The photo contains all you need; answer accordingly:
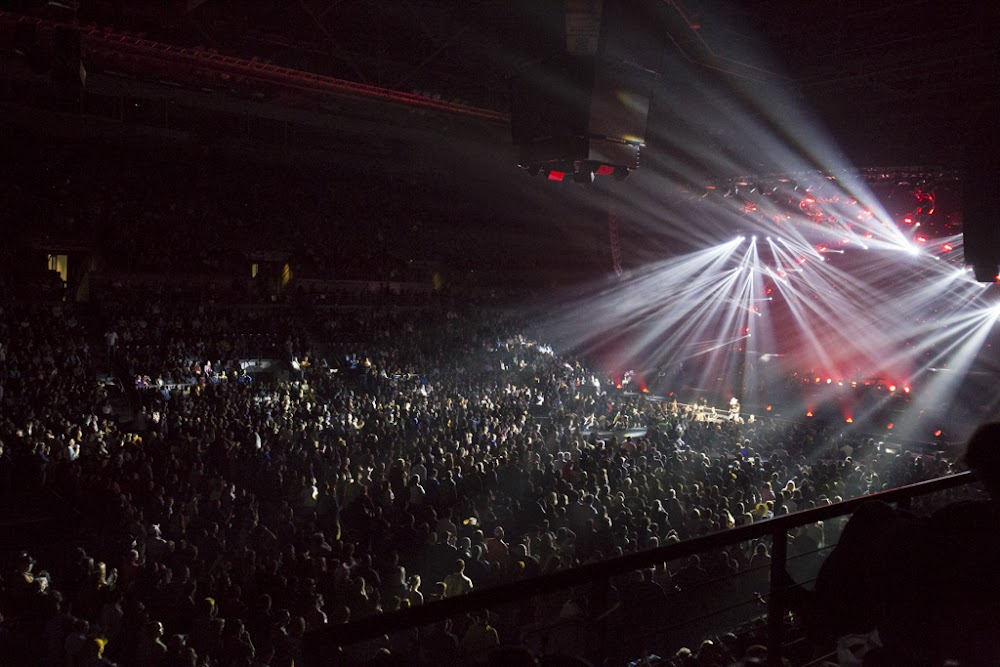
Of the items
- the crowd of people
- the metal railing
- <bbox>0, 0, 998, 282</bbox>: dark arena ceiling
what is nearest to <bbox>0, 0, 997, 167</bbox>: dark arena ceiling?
<bbox>0, 0, 998, 282</bbox>: dark arena ceiling

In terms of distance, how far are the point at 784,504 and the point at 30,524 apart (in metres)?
8.89

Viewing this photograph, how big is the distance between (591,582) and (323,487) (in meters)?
7.52

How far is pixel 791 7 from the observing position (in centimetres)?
594

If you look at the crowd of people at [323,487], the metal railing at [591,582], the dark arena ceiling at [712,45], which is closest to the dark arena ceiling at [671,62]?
the dark arena ceiling at [712,45]

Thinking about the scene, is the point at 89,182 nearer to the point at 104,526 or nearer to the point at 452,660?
the point at 104,526

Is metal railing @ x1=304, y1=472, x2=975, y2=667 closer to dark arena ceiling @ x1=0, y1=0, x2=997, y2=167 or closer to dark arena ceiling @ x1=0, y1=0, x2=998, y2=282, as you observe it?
dark arena ceiling @ x1=0, y1=0, x2=998, y2=282

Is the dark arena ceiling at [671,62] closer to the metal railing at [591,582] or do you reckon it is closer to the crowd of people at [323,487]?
the metal railing at [591,582]


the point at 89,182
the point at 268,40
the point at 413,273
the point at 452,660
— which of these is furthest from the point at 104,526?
the point at 413,273

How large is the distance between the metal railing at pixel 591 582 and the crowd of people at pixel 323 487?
0.73ft

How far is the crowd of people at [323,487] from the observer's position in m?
5.11

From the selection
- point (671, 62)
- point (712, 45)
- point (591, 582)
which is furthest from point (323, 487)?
point (591, 582)

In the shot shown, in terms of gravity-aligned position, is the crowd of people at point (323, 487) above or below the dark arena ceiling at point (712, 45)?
below

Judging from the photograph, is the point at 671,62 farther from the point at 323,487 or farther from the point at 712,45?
the point at 323,487

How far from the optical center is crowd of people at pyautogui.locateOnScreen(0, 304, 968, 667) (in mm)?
5113
